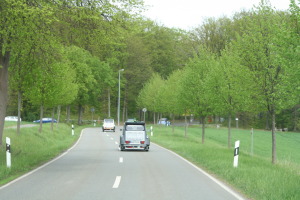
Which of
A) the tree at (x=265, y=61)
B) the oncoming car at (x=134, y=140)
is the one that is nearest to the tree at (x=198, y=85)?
the oncoming car at (x=134, y=140)

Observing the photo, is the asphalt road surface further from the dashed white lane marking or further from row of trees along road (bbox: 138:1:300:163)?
row of trees along road (bbox: 138:1:300:163)

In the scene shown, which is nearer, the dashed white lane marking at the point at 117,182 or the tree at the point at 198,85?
the dashed white lane marking at the point at 117,182

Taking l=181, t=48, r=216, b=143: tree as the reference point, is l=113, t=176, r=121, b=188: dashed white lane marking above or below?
below

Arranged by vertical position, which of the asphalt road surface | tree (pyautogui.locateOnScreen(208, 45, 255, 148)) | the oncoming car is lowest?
the asphalt road surface

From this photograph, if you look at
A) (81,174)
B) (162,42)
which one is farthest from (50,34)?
(162,42)

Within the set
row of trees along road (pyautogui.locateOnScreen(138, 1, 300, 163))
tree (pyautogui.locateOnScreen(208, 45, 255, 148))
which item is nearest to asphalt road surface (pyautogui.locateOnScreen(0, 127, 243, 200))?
row of trees along road (pyautogui.locateOnScreen(138, 1, 300, 163))

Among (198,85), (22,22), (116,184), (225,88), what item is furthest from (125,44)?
(198,85)

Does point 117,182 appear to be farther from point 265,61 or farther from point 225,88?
point 225,88

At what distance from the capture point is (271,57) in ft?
60.1

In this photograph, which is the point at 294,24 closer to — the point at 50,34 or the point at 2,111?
the point at 50,34

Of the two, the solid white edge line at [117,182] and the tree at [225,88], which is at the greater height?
the tree at [225,88]

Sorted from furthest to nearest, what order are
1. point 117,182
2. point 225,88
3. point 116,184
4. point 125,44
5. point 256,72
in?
point 225,88
point 125,44
point 256,72
point 117,182
point 116,184

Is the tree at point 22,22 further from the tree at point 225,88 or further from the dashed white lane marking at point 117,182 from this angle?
the tree at point 225,88

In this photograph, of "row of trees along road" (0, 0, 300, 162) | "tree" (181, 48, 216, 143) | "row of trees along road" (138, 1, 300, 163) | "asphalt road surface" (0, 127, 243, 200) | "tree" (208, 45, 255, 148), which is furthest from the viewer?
"tree" (181, 48, 216, 143)
